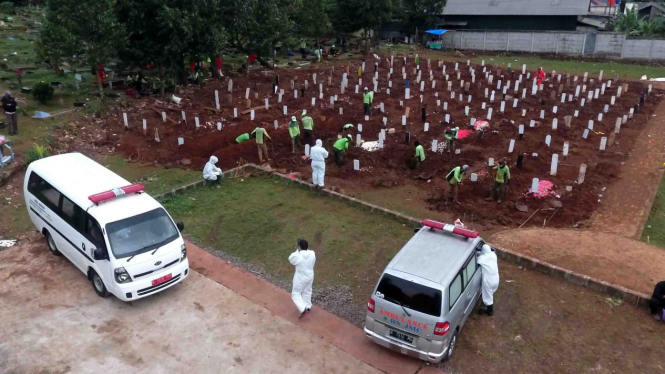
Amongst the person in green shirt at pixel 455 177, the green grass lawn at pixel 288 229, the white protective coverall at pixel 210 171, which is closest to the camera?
the green grass lawn at pixel 288 229

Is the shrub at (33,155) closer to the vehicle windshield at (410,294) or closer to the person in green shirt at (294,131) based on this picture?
the person in green shirt at (294,131)

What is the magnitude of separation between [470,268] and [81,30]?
61.4ft

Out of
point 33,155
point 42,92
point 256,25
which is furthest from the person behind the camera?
point 256,25

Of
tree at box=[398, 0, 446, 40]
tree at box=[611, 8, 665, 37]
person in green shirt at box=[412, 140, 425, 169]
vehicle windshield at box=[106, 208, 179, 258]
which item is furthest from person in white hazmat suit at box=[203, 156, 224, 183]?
tree at box=[611, 8, 665, 37]

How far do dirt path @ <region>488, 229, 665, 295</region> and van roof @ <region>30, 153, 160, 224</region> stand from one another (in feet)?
24.7

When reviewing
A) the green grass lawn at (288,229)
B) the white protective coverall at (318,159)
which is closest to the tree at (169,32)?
the green grass lawn at (288,229)

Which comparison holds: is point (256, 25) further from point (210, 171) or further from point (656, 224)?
point (656, 224)

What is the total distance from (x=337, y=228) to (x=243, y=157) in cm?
614

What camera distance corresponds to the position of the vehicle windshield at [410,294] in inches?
269

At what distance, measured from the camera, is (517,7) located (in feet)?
141

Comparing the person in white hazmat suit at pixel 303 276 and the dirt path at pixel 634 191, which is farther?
the dirt path at pixel 634 191

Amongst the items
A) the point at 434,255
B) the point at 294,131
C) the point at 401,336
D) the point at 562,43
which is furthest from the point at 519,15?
the point at 401,336

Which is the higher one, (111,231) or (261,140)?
(111,231)

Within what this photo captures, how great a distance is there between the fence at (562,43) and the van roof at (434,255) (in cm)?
3532
